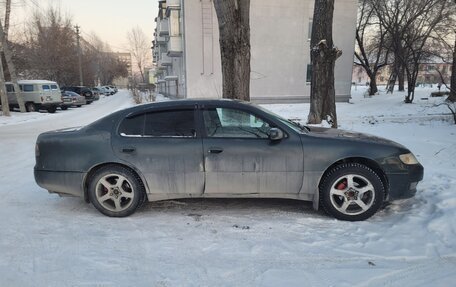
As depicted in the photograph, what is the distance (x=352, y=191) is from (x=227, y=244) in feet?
5.50

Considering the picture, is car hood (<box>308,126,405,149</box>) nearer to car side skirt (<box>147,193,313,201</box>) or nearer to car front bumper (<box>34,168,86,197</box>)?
car side skirt (<box>147,193,313,201</box>)

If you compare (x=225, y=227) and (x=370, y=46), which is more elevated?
(x=370, y=46)

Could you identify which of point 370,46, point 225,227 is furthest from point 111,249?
point 370,46

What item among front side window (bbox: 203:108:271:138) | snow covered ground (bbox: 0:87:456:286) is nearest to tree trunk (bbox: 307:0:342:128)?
snow covered ground (bbox: 0:87:456:286)

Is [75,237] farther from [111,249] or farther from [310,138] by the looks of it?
[310,138]

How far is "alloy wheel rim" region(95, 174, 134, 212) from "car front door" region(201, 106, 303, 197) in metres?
1.02

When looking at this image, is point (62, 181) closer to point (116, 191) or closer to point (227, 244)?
point (116, 191)

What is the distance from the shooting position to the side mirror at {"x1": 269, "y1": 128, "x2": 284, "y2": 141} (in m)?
4.24

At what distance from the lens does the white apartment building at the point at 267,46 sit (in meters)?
26.1

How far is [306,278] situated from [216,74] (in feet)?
80.2

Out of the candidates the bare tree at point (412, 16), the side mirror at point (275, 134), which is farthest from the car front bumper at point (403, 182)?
the bare tree at point (412, 16)

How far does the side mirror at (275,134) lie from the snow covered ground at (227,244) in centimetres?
102

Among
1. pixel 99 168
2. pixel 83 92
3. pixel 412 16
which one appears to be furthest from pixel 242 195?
pixel 83 92

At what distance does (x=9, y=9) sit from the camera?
20.7 metres
